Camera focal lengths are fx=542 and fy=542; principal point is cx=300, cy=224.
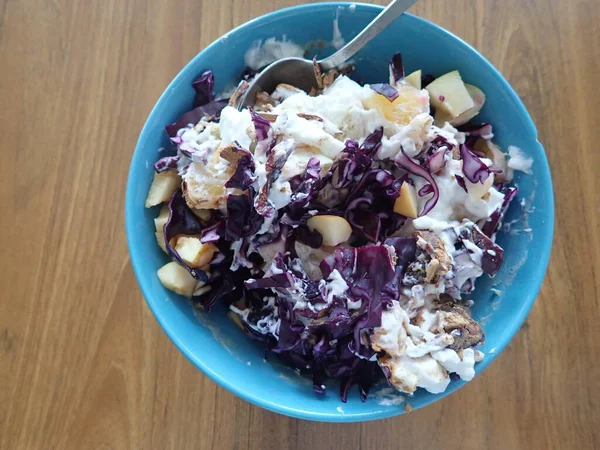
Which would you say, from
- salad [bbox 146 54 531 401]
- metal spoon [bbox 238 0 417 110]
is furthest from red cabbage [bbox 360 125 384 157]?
metal spoon [bbox 238 0 417 110]

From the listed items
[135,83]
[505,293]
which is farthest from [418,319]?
[135,83]

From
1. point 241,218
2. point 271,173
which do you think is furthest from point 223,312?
point 271,173

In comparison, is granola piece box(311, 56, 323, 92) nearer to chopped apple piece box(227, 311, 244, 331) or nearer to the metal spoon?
the metal spoon

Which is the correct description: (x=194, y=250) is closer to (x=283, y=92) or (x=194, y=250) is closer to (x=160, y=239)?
(x=160, y=239)

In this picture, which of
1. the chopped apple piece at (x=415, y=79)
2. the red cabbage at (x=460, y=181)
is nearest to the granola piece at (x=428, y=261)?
the red cabbage at (x=460, y=181)

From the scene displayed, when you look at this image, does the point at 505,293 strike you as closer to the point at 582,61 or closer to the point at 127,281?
the point at 582,61
